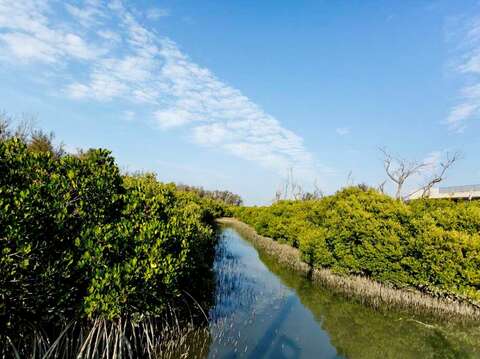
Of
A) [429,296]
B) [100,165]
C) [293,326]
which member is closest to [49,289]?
[100,165]

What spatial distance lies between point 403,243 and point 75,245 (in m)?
11.5

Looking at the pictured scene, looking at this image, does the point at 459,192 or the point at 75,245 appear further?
the point at 459,192

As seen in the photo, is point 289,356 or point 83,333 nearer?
point 83,333

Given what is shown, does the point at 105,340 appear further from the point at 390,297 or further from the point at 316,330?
the point at 390,297

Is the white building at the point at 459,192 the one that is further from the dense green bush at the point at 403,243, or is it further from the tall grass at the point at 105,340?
the tall grass at the point at 105,340

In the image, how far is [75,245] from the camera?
536cm

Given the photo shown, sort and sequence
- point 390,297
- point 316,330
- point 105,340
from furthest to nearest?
point 390,297
point 316,330
point 105,340

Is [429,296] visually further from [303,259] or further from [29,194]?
[29,194]

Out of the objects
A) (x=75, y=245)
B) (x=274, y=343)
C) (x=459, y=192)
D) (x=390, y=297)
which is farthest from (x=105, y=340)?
(x=459, y=192)

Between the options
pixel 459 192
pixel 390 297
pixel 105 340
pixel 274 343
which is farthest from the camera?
pixel 459 192

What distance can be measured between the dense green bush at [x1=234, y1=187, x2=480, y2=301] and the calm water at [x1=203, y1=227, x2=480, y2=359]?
159 centimetres

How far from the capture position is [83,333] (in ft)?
19.5

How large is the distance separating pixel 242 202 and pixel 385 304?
99137mm

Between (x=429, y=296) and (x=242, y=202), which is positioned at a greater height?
(x=242, y=202)
